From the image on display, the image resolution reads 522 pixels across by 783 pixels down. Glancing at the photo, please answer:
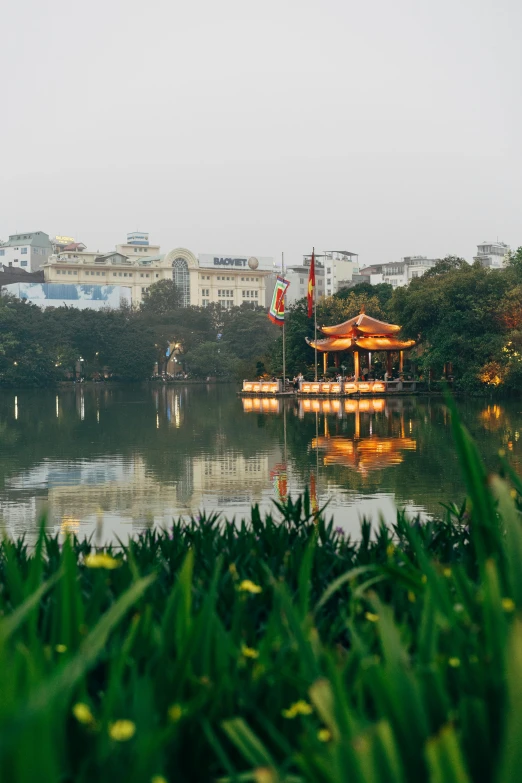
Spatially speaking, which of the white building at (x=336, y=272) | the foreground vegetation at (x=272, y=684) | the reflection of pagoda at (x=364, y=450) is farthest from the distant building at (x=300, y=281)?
the foreground vegetation at (x=272, y=684)

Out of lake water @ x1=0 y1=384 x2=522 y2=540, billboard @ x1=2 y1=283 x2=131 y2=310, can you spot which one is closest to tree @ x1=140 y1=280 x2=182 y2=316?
billboard @ x1=2 y1=283 x2=131 y2=310

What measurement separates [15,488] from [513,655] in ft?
35.2

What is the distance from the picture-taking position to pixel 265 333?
75875 millimetres

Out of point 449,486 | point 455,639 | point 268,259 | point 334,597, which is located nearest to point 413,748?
point 455,639

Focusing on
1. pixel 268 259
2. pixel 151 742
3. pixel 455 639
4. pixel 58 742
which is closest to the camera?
pixel 151 742

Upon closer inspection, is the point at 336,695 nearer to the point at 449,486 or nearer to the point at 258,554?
the point at 258,554

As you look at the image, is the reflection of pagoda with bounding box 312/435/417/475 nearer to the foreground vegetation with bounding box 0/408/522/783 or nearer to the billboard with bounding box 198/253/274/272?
the foreground vegetation with bounding box 0/408/522/783

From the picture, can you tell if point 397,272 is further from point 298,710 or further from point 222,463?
point 298,710

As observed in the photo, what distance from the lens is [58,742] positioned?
4.94 ft

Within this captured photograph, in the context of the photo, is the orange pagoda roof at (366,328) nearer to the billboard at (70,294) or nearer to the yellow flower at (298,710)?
the yellow flower at (298,710)

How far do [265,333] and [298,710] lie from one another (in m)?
74.3

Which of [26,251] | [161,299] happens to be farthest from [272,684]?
[26,251]

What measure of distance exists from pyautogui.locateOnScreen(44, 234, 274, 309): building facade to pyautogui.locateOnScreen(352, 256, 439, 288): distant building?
14.0 m

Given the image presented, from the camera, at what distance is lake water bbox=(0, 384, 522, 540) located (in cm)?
964
